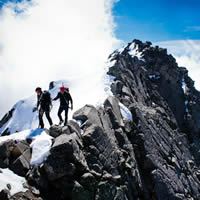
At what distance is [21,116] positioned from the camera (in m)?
50.0

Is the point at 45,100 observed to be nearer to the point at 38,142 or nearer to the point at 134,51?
the point at 38,142

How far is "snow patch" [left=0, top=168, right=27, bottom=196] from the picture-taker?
79.5 feet

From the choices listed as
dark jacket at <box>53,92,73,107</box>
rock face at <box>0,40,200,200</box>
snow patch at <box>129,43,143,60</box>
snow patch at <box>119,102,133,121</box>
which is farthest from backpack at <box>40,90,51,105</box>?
snow patch at <box>129,43,143,60</box>

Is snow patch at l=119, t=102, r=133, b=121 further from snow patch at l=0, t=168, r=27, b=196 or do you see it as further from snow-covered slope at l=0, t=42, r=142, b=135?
snow patch at l=0, t=168, r=27, b=196

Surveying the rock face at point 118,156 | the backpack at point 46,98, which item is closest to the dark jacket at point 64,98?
the backpack at point 46,98

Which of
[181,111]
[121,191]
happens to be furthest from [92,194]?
[181,111]

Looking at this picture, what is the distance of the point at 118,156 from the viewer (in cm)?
3419

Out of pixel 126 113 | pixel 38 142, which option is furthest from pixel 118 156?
pixel 126 113

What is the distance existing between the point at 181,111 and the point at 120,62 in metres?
19.8

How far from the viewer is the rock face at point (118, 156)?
26.7 m

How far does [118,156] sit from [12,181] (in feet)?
37.3

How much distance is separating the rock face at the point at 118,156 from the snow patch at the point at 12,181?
0.77 meters

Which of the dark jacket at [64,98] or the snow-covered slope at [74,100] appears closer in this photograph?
the dark jacket at [64,98]

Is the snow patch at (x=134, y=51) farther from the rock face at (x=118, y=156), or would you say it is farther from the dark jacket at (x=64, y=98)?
the dark jacket at (x=64, y=98)
